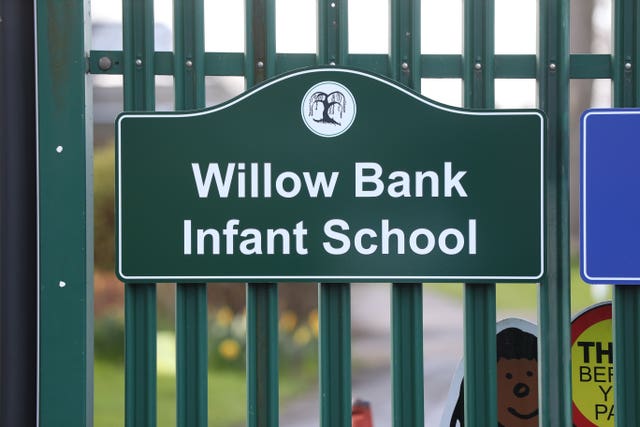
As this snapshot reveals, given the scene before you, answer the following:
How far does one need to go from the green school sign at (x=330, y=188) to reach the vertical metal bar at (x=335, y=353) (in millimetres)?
88

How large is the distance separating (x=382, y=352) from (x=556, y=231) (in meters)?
0.67

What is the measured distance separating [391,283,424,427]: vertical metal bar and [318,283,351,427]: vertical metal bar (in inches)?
5.7

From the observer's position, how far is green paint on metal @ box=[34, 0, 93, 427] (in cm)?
274

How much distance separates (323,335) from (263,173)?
0.54 meters

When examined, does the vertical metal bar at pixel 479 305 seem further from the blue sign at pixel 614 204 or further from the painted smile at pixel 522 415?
the blue sign at pixel 614 204

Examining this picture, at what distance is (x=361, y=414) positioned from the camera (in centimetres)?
284

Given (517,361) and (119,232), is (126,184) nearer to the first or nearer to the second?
(119,232)

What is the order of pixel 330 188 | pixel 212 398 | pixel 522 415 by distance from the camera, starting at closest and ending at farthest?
pixel 330 188 → pixel 212 398 → pixel 522 415

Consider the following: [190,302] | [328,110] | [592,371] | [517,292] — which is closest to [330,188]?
[328,110]

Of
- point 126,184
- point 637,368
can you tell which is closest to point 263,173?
point 126,184

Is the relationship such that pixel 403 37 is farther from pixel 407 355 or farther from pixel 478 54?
pixel 407 355

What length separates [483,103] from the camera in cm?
273

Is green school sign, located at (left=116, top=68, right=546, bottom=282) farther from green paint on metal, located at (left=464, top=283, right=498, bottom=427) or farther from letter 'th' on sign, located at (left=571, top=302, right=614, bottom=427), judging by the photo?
letter 'th' on sign, located at (left=571, top=302, right=614, bottom=427)

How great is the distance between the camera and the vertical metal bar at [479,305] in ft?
8.90
